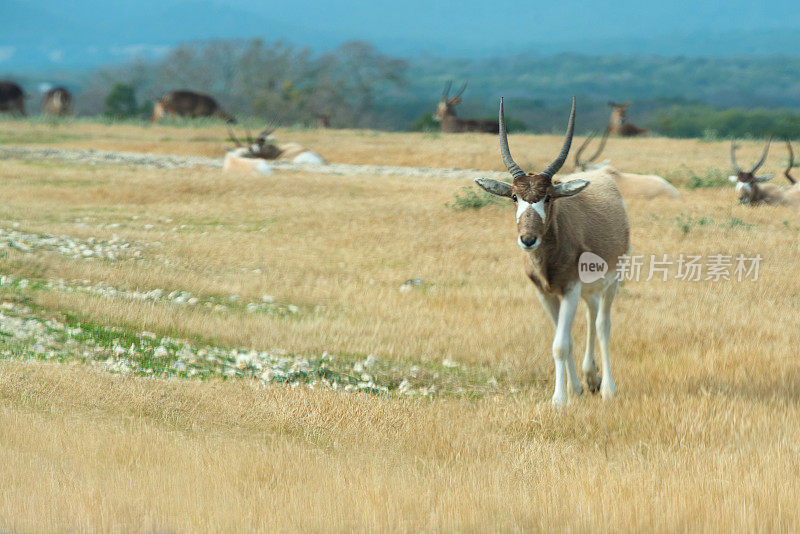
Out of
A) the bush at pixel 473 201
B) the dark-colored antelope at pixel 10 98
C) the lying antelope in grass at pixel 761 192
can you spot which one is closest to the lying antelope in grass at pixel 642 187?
the lying antelope in grass at pixel 761 192

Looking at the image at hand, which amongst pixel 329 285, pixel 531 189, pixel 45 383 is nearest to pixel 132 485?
pixel 45 383

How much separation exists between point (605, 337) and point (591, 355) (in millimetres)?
211

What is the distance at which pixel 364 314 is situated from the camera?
36.6 ft

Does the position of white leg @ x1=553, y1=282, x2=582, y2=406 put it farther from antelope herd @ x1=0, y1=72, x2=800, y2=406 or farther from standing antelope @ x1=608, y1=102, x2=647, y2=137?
standing antelope @ x1=608, y1=102, x2=647, y2=137

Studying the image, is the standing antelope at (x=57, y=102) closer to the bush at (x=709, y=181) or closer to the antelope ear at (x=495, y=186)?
the bush at (x=709, y=181)

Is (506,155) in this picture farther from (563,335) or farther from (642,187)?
(642,187)

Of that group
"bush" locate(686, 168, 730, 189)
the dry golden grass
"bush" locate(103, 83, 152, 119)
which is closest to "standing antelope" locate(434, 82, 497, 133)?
the dry golden grass

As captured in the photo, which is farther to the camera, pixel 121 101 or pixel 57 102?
pixel 121 101

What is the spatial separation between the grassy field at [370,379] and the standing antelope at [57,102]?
129ft

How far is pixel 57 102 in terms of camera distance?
55719mm

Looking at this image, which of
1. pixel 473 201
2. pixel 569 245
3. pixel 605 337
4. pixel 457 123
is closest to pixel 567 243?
pixel 569 245

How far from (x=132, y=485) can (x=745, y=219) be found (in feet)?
49.2

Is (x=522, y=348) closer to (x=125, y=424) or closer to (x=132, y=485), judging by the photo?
(x=125, y=424)

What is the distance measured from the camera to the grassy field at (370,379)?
16.4 feet
